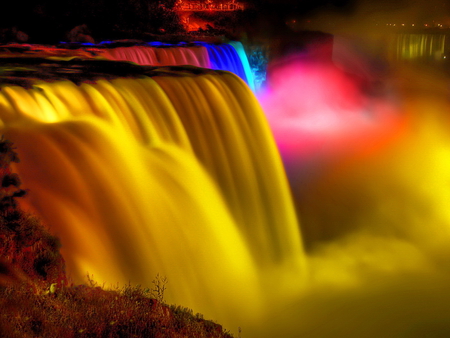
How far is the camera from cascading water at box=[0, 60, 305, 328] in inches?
152

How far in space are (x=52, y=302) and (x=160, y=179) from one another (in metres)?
2.60

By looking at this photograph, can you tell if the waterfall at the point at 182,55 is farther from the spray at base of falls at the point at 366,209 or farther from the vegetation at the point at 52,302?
the vegetation at the point at 52,302

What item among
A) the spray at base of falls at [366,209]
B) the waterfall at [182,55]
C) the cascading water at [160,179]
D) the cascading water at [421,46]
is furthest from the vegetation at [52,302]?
the cascading water at [421,46]

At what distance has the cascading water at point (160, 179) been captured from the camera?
3854 millimetres

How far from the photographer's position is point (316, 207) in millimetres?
8055

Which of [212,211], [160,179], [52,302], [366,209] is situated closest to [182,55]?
[366,209]

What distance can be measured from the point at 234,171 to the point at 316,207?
249 centimetres

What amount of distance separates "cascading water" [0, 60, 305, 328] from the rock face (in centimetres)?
17

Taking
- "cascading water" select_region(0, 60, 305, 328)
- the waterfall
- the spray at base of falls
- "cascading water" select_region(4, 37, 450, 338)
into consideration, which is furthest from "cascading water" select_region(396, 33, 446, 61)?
"cascading water" select_region(0, 60, 305, 328)

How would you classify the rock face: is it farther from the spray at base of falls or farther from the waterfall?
the waterfall

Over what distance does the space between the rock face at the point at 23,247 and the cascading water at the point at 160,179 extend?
0.17 meters

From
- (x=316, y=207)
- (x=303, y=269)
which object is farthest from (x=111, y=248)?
(x=316, y=207)

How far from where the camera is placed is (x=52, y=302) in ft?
7.88

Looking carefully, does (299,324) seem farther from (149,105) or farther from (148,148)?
(149,105)
